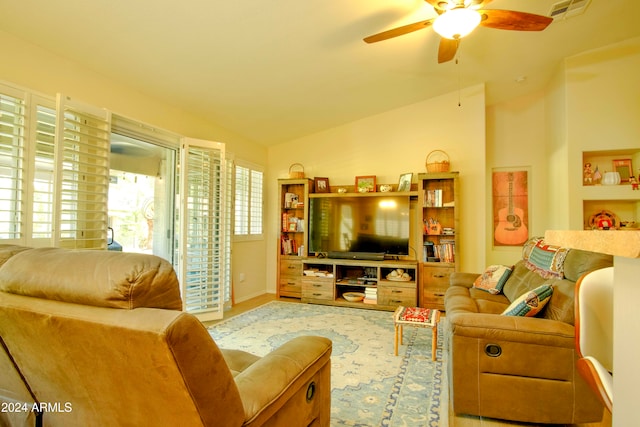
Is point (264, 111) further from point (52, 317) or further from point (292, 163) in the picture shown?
point (52, 317)

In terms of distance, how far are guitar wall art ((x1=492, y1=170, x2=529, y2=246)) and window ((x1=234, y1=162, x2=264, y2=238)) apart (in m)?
3.60

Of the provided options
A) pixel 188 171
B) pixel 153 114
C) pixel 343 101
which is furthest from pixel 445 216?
pixel 153 114

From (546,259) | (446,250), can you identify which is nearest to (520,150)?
(446,250)

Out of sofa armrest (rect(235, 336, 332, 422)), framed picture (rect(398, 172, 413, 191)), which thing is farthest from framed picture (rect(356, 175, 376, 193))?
sofa armrest (rect(235, 336, 332, 422))

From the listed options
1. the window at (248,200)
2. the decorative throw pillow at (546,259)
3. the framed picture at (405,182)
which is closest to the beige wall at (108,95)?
the window at (248,200)

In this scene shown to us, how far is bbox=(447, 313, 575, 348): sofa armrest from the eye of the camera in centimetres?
173

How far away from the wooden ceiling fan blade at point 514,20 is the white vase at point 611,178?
2702mm

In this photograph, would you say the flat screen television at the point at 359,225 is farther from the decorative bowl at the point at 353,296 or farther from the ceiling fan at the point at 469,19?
the ceiling fan at the point at 469,19

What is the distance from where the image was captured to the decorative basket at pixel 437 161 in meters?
4.29

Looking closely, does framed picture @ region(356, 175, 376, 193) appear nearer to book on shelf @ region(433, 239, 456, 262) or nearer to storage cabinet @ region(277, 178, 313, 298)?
storage cabinet @ region(277, 178, 313, 298)

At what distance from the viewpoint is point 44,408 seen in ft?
3.66

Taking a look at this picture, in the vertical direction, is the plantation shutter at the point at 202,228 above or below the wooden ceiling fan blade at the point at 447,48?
below

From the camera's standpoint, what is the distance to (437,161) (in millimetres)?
4453

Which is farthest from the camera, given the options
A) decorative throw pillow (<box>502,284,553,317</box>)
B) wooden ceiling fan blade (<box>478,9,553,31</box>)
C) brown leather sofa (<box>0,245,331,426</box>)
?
wooden ceiling fan blade (<box>478,9,553,31</box>)
